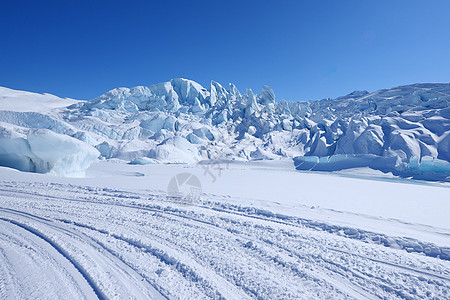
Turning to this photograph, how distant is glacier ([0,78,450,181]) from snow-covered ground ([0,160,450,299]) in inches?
370

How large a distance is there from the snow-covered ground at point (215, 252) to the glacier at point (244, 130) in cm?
941

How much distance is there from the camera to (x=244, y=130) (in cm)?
4531

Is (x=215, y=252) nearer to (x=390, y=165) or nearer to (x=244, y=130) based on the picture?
(x=390, y=165)

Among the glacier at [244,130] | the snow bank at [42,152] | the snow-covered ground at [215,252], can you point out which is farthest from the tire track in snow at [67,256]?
the glacier at [244,130]

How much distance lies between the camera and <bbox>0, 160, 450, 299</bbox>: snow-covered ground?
221 cm

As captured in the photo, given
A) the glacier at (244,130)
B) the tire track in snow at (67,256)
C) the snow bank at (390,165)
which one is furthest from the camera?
the glacier at (244,130)

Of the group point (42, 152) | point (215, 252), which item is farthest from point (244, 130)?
point (215, 252)

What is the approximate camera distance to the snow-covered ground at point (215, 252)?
86.9 inches

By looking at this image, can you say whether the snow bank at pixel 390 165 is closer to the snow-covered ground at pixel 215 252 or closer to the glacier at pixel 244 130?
the glacier at pixel 244 130

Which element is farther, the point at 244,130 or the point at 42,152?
the point at 244,130

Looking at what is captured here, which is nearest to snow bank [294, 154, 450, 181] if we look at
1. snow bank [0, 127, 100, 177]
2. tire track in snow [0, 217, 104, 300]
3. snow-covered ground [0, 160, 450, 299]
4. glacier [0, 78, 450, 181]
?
glacier [0, 78, 450, 181]

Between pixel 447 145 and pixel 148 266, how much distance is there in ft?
95.7

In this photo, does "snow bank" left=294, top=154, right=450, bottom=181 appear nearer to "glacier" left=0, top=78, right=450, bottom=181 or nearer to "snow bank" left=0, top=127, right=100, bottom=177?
"glacier" left=0, top=78, right=450, bottom=181

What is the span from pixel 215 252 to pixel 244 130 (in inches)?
1691
